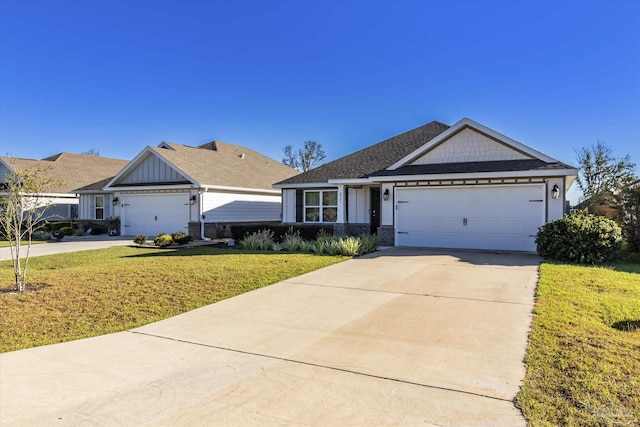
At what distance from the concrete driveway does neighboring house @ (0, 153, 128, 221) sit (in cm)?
2475

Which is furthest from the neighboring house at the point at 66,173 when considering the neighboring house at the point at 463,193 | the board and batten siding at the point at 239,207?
the neighboring house at the point at 463,193

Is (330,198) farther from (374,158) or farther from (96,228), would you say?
(96,228)

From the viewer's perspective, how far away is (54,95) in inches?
1020

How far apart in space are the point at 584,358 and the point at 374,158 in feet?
49.6

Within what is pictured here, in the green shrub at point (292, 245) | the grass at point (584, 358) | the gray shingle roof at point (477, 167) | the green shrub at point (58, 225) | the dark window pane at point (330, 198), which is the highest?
the gray shingle roof at point (477, 167)

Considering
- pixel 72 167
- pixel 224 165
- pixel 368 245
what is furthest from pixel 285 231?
pixel 72 167

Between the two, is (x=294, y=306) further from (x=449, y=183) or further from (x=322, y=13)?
(x=322, y=13)

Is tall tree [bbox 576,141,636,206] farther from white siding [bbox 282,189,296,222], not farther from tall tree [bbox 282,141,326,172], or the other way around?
tall tree [bbox 282,141,326,172]

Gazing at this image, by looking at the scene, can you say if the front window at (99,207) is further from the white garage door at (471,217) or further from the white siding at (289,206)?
the white garage door at (471,217)

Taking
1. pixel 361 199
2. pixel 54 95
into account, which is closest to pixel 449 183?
pixel 361 199

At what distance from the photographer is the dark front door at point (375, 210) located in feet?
57.6

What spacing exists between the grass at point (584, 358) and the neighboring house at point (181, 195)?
672 inches

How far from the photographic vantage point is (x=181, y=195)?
69.2 ft

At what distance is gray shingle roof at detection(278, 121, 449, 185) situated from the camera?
17656mm
